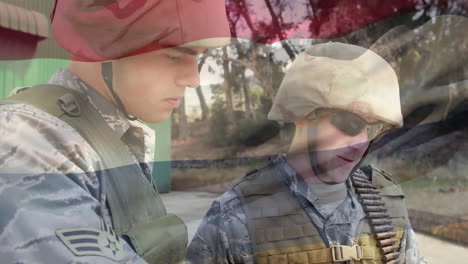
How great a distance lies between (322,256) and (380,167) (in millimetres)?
173

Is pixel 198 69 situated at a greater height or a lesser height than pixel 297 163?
greater

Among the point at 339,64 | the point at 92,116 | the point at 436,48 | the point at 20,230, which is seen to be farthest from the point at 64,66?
the point at 436,48

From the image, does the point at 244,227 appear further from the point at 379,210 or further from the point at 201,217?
the point at 379,210

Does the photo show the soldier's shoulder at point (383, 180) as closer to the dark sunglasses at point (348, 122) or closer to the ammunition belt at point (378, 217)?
the ammunition belt at point (378, 217)

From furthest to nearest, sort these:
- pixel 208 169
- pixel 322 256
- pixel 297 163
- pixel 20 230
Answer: pixel 322 256 < pixel 297 163 < pixel 208 169 < pixel 20 230

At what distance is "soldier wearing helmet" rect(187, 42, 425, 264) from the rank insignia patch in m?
0.18

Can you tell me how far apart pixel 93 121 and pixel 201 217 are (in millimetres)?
227

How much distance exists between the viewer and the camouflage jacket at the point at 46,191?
1.60 ft

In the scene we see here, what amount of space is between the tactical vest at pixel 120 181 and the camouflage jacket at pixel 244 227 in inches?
3.4

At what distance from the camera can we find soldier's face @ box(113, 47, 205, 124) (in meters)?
0.51

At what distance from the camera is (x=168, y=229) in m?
0.64

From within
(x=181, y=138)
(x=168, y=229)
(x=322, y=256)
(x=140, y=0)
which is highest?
(x=140, y=0)

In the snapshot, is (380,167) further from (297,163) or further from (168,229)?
(168,229)

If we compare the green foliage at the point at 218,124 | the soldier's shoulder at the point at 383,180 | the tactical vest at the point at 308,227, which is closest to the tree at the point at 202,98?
the green foliage at the point at 218,124
